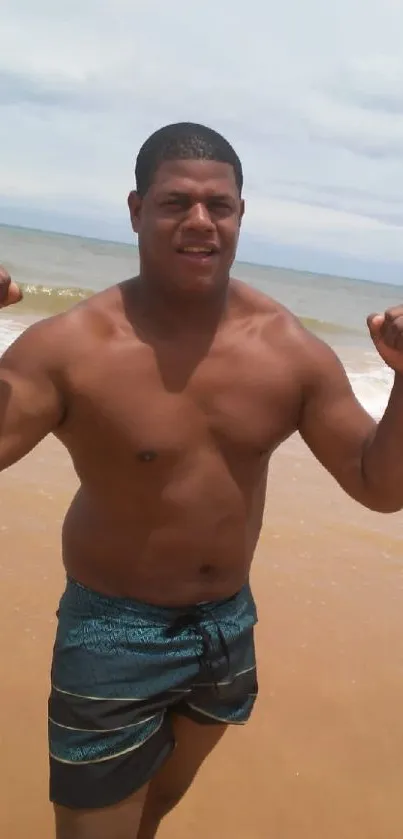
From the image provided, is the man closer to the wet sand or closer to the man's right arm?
the man's right arm

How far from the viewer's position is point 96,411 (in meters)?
1.56

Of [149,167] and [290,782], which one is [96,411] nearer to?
[149,167]

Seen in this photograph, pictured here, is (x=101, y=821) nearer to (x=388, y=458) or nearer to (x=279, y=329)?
(x=388, y=458)

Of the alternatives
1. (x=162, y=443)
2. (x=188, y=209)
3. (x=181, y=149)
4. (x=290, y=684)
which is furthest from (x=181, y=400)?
(x=290, y=684)

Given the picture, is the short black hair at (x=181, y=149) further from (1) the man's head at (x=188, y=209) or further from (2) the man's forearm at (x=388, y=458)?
(2) the man's forearm at (x=388, y=458)

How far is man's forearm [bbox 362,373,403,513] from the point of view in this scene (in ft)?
5.05

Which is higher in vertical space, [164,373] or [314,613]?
[164,373]

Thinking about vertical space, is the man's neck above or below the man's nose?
below

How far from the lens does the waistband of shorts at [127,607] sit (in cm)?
165

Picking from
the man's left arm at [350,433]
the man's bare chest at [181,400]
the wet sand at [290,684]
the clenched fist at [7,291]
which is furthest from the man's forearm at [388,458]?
the wet sand at [290,684]

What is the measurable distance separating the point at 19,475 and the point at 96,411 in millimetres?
2986

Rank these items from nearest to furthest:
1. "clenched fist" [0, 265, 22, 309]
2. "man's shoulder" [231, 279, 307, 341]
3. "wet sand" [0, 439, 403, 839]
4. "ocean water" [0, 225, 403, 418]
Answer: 1. "clenched fist" [0, 265, 22, 309]
2. "man's shoulder" [231, 279, 307, 341]
3. "wet sand" [0, 439, 403, 839]
4. "ocean water" [0, 225, 403, 418]

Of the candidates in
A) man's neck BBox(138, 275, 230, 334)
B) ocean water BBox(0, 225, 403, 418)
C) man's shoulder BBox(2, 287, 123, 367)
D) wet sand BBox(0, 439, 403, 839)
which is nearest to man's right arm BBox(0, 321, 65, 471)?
man's shoulder BBox(2, 287, 123, 367)

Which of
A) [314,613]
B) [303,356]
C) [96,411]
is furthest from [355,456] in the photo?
[314,613]
